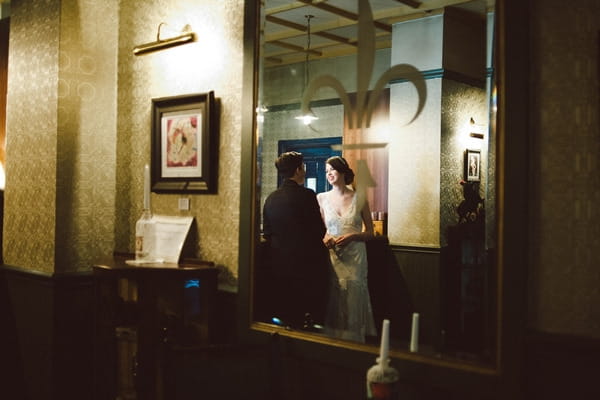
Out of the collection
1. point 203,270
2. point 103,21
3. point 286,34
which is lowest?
point 203,270

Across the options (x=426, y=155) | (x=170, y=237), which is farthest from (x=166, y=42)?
(x=426, y=155)

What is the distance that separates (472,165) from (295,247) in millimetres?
3142

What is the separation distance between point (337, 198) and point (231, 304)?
5.14ft

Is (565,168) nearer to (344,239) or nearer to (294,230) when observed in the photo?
(294,230)

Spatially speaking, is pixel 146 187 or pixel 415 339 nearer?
pixel 415 339

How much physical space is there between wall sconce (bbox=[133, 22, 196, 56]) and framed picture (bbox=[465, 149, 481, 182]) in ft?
11.7

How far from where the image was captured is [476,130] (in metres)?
6.25

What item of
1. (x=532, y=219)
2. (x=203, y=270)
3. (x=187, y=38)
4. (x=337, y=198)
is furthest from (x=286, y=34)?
(x=532, y=219)

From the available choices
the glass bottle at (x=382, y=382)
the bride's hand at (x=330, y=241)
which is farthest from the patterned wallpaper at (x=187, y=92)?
the bride's hand at (x=330, y=241)

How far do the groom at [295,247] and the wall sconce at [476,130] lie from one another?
111 inches

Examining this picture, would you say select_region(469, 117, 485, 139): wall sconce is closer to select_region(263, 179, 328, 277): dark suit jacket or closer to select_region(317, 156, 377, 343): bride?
select_region(317, 156, 377, 343): bride

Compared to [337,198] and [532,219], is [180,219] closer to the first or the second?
[337,198]

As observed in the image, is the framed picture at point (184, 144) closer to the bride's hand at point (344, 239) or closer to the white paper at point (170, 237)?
the white paper at point (170, 237)

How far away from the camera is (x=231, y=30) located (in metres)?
3.22
